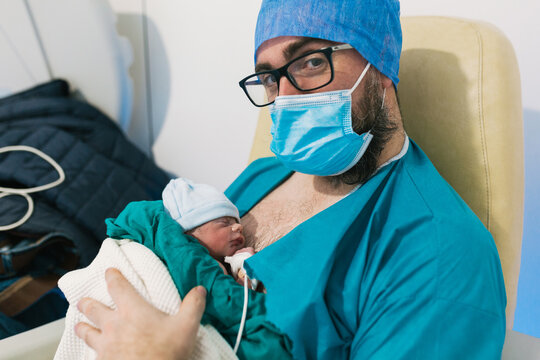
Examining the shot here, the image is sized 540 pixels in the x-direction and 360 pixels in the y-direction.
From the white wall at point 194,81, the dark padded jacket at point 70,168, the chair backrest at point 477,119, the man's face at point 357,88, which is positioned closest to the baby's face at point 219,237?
the man's face at point 357,88

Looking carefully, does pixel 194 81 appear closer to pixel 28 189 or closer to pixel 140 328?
pixel 28 189

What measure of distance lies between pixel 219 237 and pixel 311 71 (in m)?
0.49

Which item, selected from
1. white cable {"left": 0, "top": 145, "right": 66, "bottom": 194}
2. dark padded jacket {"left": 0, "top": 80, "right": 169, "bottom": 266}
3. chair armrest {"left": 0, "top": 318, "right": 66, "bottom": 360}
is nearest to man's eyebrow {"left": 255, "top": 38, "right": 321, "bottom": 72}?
chair armrest {"left": 0, "top": 318, "right": 66, "bottom": 360}

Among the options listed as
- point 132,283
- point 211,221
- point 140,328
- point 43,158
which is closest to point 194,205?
point 211,221

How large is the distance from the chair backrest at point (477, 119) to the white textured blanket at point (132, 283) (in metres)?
0.74

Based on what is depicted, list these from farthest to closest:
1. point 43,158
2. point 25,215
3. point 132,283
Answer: point 43,158
point 25,215
point 132,283

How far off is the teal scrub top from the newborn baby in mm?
153

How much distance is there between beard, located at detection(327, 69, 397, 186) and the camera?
1038 millimetres

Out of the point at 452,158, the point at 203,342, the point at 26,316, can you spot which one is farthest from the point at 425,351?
the point at 26,316

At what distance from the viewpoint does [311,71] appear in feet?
3.36

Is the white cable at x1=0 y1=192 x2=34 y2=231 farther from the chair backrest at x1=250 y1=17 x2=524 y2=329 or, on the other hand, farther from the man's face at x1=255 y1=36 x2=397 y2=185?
the chair backrest at x1=250 y1=17 x2=524 y2=329

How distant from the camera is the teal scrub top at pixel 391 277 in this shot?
0.79m

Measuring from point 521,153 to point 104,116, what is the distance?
7.09ft

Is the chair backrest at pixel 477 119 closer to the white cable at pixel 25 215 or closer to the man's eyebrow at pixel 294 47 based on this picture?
the man's eyebrow at pixel 294 47
